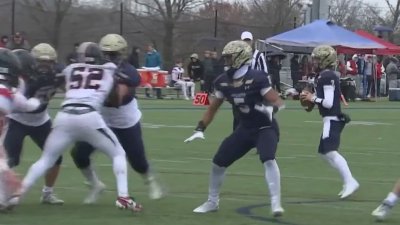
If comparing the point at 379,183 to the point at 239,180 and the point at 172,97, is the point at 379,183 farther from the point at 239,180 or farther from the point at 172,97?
the point at 172,97

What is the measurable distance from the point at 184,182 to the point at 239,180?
0.80 m

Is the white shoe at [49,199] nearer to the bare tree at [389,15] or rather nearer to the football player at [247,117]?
the football player at [247,117]

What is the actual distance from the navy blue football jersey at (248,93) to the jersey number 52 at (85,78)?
51.6 inches

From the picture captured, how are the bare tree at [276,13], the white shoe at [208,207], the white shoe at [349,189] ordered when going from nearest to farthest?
the white shoe at [208,207]
the white shoe at [349,189]
the bare tree at [276,13]

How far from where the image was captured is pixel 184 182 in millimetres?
13789

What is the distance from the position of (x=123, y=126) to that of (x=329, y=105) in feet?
9.19

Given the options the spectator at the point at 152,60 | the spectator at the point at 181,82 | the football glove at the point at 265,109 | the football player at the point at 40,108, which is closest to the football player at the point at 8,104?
the football player at the point at 40,108

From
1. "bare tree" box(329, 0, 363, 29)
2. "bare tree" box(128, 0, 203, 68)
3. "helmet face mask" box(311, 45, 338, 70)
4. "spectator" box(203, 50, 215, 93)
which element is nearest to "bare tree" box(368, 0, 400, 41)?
"bare tree" box(329, 0, 363, 29)

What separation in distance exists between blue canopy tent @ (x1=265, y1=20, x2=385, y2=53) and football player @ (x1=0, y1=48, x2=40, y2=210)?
27.9m

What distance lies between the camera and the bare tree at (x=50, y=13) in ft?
169

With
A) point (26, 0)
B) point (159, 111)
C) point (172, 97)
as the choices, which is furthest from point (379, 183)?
point (26, 0)

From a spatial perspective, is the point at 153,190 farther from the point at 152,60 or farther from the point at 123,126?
the point at 152,60

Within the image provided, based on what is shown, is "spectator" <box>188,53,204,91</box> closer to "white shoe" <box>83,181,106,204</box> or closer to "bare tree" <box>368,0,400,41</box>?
"white shoe" <box>83,181,106,204</box>

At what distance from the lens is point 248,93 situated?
1071 centimetres
